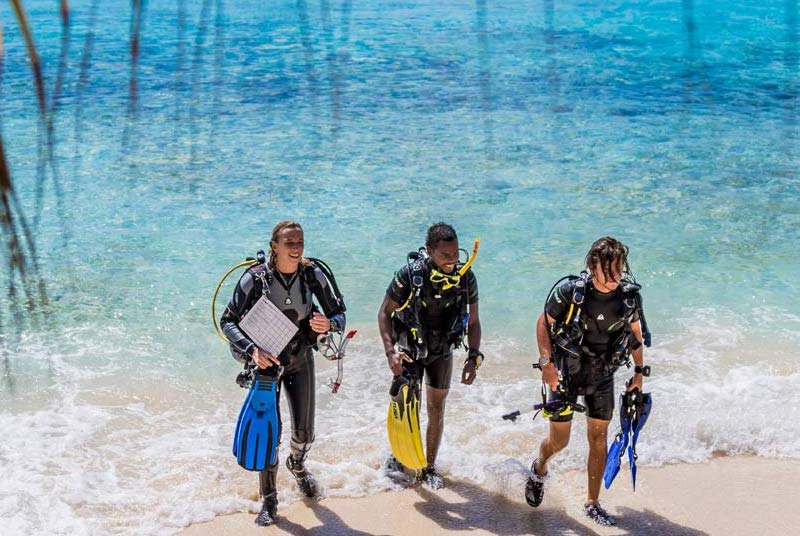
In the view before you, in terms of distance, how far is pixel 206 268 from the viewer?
353 inches

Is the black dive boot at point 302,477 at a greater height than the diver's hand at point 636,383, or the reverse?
the diver's hand at point 636,383

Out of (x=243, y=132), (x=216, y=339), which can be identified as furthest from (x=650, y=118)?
(x=216, y=339)

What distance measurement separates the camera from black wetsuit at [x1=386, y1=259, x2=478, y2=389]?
16.6 ft

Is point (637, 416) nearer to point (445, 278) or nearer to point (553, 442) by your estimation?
point (553, 442)

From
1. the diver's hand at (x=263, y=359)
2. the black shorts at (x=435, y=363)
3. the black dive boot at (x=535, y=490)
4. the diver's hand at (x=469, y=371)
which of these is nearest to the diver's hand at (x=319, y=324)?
the diver's hand at (x=263, y=359)

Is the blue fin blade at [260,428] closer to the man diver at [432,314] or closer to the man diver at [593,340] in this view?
the man diver at [432,314]

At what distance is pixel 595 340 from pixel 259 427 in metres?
1.76

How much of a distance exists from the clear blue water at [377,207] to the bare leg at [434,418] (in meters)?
0.30

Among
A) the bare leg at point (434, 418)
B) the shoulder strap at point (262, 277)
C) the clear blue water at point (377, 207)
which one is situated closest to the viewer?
the shoulder strap at point (262, 277)

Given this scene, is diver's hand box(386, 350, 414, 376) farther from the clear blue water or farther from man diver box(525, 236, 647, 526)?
the clear blue water

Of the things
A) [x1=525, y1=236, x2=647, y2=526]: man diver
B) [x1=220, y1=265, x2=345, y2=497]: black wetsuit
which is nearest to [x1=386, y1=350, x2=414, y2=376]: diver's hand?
[x1=220, y1=265, x2=345, y2=497]: black wetsuit

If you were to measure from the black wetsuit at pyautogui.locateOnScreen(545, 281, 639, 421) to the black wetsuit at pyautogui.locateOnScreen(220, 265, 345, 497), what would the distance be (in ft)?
3.83

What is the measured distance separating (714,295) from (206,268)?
4.65 metres

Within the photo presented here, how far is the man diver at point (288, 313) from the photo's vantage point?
4.81 m
